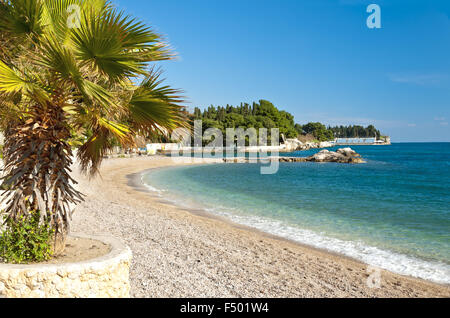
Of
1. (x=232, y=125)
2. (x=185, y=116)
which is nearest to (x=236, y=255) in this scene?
(x=185, y=116)

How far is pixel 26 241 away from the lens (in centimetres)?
464

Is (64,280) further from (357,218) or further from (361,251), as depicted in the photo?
(357,218)

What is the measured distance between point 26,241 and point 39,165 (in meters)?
1.10

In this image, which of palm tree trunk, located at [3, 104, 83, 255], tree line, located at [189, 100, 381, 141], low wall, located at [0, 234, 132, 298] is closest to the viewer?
low wall, located at [0, 234, 132, 298]

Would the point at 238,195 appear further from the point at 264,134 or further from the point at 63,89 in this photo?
the point at 264,134

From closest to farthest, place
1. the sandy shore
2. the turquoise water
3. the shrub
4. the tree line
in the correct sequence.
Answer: the shrub
the sandy shore
the turquoise water
the tree line


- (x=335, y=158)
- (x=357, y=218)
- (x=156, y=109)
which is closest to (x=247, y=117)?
(x=335, y=158)

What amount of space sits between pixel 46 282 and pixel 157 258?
3417 millimetres

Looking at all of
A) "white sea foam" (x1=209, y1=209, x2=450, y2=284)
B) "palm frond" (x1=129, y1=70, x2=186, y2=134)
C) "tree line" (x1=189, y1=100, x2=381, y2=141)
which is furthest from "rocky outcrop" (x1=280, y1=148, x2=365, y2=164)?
"palm frond" (x1=129, y1=70, x2=186, y2=134)

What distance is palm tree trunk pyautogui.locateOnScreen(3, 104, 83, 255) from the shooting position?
4.68 metres

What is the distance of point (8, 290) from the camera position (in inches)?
155

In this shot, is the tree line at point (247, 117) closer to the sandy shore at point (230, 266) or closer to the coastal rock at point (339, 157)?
the coastal rock at point (339, 157)

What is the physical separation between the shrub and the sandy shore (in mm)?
1604

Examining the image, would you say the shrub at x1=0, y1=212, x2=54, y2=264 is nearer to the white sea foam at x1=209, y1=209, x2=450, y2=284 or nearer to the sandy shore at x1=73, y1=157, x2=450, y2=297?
the sandy shore at x1=73, y1=157, x2=450, y2=297
